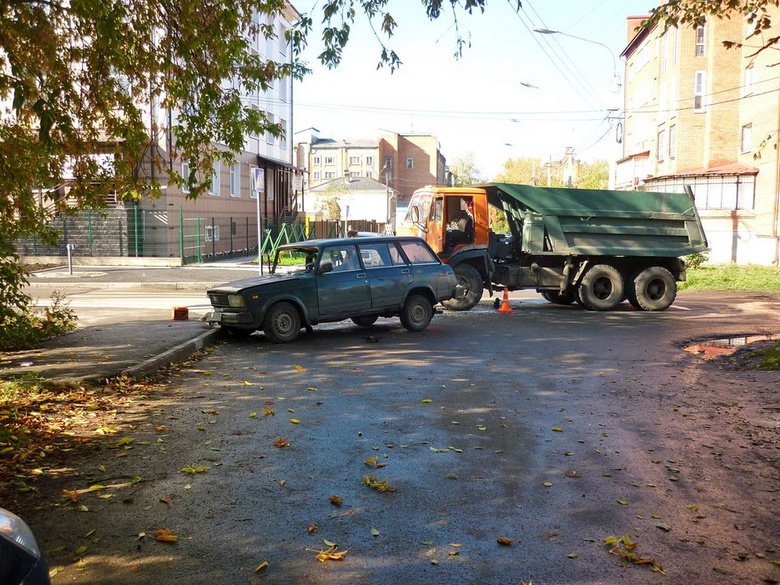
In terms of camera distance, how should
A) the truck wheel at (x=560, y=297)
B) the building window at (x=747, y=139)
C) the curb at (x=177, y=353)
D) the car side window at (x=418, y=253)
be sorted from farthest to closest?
the building window at (x=747, y=139)
the truck wheel at (x=560, y=297)
the car side window at (x=418, y=253)
the curb at (x=177, y=353)

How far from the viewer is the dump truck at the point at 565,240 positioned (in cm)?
1789

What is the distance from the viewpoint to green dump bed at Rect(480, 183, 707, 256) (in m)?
17.9

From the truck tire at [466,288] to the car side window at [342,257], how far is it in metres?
4.48

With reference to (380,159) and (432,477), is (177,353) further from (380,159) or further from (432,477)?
(380,159)

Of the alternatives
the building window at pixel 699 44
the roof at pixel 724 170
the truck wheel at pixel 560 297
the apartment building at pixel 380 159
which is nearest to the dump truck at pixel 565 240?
the truck wheel at pixel 560 297

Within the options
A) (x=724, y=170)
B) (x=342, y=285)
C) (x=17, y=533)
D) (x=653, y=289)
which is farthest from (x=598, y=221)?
(x=724, y=170)

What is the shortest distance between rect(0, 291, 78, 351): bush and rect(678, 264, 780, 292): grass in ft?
62.4

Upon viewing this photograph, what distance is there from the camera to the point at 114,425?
24.3 ft

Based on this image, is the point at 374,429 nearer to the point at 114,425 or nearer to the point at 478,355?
the point at 114,425

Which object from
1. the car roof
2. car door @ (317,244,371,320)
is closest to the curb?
car door @ (317,244,371,320)

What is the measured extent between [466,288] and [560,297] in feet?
11.1

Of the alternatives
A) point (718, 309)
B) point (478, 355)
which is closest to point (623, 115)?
point (718, 309)

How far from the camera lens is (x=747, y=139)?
1432 inches

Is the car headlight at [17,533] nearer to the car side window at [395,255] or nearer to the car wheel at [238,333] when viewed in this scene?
the car wheel at [238,333]
